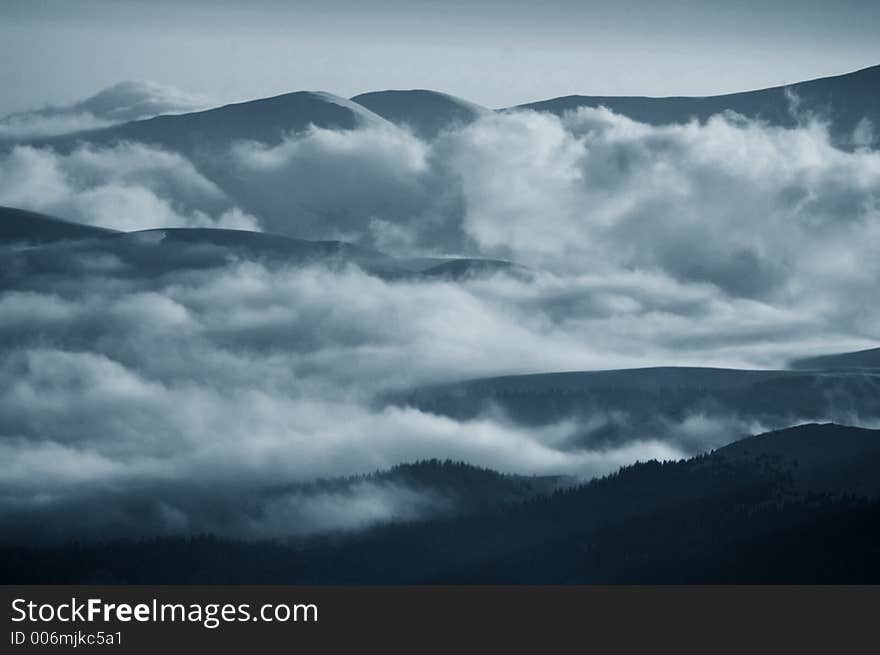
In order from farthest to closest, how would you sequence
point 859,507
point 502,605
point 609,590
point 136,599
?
point 859,507 < point 609,590 < point 502,605 < point 136,599

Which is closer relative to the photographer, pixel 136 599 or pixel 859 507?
pixel 136 599

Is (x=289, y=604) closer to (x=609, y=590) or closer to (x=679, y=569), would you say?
(x=609, y=590)

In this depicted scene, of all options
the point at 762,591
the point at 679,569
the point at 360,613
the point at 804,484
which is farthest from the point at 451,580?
the point at 360,613

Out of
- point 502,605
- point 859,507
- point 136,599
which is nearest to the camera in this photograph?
point 136,599

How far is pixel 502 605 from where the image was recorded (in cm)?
13462

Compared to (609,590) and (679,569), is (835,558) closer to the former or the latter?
(679,569)

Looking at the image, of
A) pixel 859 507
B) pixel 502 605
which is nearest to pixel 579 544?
pixel 859 507

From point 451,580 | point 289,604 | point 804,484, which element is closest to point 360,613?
point 289,604

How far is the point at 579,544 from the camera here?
197875mm

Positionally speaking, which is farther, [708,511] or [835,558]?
[708,511]

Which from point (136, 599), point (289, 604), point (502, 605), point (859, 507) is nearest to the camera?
point (136, 599)

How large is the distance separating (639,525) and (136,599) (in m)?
108

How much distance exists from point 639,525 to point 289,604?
9612 centimetres

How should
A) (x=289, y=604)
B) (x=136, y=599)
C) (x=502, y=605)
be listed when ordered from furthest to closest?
(x=502, y=605) < (x=289, y=604) < (x=136, y=599)
